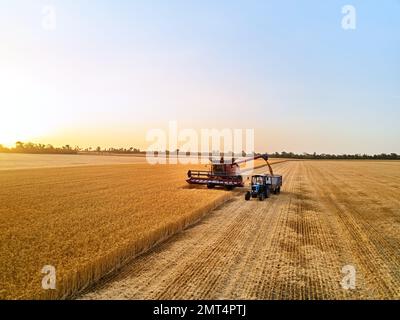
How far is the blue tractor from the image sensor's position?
19.8 m

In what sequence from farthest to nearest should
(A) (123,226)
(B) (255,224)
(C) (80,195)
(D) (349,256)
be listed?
1. (C) (80,195)
2. (B) (255,224)
3. (A) (123,226)
4. (D) (349,256)

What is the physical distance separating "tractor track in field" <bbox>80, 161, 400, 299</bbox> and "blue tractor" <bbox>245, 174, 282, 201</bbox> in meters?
4.82

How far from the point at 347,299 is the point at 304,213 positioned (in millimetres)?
9288

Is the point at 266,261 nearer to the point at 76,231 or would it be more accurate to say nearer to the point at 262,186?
the point at 76,231

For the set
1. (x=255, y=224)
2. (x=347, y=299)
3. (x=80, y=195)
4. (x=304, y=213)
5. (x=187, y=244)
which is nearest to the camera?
(x=347, y=299)

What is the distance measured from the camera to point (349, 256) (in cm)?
930

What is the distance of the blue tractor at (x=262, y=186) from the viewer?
19828mm

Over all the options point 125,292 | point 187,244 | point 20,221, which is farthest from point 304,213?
point 20,221

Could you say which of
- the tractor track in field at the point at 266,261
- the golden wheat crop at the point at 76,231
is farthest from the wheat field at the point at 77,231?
the tractor track in field at the point at 266,261

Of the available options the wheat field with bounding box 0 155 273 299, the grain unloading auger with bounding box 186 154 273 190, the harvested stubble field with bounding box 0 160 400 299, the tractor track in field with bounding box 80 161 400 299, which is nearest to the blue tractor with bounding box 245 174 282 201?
the grain unloading auger with bounding box 186 154 273 190

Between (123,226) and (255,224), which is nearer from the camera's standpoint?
(123,226)
